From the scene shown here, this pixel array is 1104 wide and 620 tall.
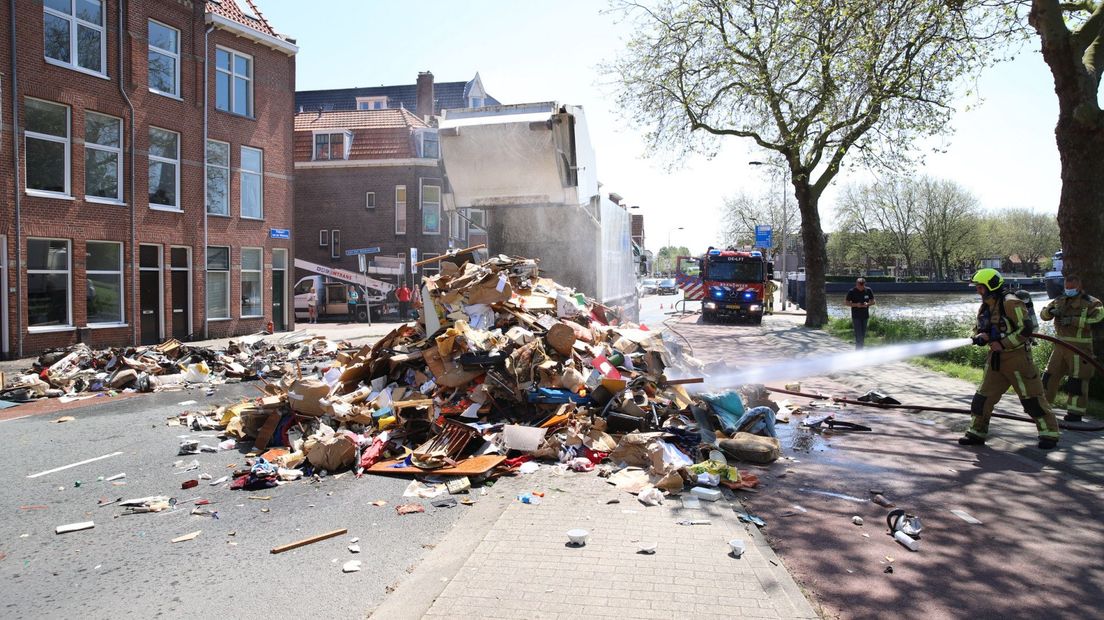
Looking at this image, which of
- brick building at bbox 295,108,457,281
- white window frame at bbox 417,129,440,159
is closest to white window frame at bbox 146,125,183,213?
brick building at bbox 295,108,457,281

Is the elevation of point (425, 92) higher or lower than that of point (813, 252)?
higher

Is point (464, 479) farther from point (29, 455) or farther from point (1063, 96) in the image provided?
point (1063, 96)

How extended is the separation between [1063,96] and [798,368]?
19.3 feet

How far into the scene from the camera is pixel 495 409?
7.11 meters

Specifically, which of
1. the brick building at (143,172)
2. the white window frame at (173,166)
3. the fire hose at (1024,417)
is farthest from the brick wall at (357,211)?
the fire hose at (1024,417)

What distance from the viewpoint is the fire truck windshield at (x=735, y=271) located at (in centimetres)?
2608

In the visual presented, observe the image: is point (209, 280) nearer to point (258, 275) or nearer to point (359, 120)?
point (258, 275)

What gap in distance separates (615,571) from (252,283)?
20841 mm

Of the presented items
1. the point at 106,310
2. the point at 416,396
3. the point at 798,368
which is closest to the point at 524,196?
the point at 416,396

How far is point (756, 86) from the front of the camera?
69.0ft

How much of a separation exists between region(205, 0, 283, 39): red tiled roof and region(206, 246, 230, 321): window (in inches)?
276

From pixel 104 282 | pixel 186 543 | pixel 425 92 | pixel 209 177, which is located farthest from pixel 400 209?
pixel 186 543

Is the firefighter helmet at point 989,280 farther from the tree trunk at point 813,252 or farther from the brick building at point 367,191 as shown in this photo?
the brick building at point 367,191

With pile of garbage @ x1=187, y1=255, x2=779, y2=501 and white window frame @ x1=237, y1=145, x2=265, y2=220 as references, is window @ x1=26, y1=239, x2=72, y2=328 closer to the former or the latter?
white window frame @ x1=237, y1=145, x2=265, y2=220
